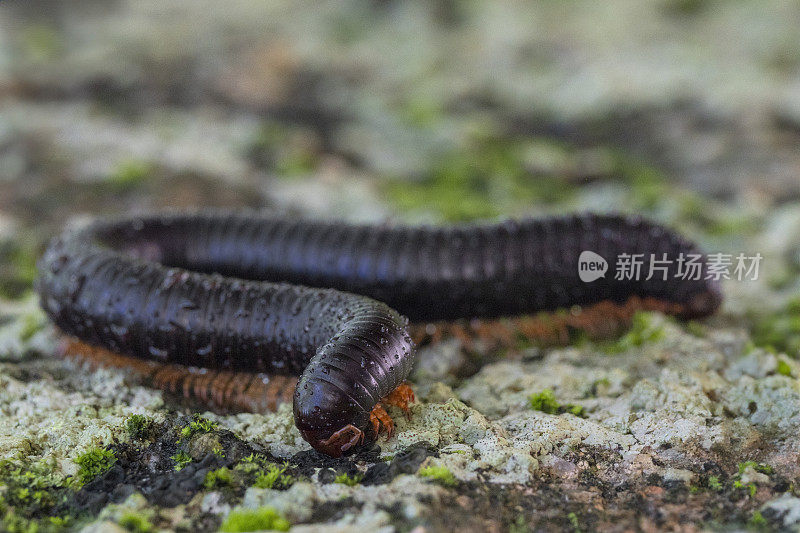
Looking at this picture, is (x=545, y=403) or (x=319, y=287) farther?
(x=319, y=287)

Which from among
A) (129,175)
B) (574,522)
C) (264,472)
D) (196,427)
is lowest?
(129,175)

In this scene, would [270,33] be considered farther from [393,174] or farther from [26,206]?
[26,206]

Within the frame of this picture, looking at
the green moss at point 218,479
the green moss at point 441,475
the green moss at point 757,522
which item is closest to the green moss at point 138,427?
the green moss at point 218,479

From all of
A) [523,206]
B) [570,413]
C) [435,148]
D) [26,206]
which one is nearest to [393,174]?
[435,148]

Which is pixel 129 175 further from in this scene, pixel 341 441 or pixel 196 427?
pixel 341 441

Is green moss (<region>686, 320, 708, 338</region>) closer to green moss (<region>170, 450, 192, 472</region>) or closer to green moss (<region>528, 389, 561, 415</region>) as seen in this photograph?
green moss (<region>528, 389, 561, 415</region>)

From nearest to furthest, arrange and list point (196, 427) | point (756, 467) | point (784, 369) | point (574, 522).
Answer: point (574, 522)
point (756, 467)
point (196, 427)
point (784, 369)

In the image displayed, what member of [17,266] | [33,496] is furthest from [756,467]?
[17,266]

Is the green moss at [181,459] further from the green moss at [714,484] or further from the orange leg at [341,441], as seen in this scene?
the green moss at [714,484]
